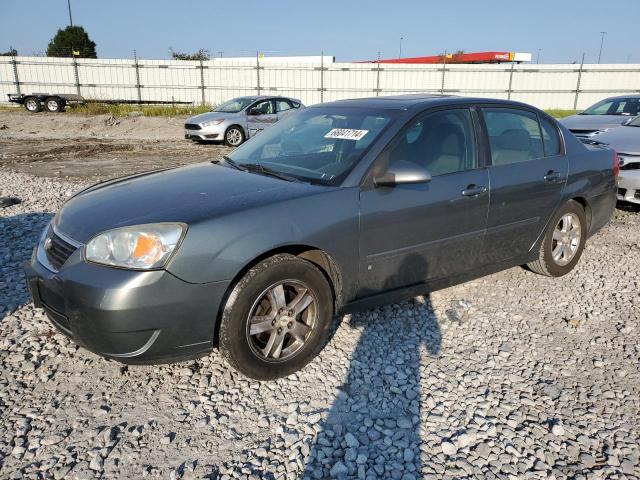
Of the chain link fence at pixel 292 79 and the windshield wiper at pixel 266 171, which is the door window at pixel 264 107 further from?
the windshield wiper at pixel 266 171

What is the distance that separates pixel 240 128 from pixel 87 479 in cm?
1409

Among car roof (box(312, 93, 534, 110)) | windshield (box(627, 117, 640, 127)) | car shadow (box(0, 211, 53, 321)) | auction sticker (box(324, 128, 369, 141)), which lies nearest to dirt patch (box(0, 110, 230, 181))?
car shadow (box(0, 211, 53, 321))

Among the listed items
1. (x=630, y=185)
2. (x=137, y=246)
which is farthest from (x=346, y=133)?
(x=630, y=185)

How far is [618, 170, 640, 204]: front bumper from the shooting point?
22.2 ft

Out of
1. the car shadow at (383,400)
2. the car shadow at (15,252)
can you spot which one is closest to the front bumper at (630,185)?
the car shadow at (383,400)

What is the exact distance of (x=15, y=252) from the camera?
4902 mm

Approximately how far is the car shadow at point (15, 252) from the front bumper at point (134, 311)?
148 cm

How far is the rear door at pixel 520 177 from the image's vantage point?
382 cm

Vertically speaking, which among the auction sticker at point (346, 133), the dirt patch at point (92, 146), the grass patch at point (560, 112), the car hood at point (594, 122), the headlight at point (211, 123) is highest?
the auction sticker at point (346, 133)

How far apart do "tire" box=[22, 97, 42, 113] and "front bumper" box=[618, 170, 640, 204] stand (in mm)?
23565

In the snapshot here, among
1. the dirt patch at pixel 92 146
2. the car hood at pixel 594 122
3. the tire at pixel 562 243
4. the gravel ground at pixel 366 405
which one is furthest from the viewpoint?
the dirt patch at pixel 92 146

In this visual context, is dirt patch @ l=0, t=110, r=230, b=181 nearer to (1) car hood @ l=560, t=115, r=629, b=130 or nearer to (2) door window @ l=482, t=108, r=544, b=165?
(2) door window @ l=482, t=108, r=544, b=165

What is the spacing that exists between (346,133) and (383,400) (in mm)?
1816

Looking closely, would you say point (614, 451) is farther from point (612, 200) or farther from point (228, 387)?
point (612, 200)
